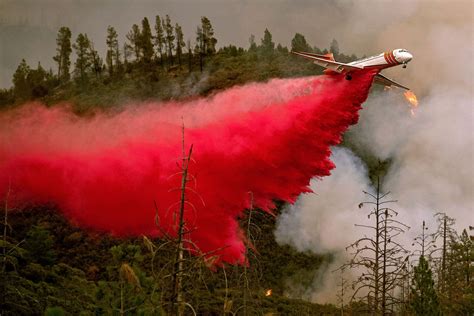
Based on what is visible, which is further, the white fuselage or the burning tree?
the white fuselage

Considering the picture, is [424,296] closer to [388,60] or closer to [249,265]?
[388,60]

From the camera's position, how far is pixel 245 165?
3462 cm

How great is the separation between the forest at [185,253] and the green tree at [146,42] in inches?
7.3

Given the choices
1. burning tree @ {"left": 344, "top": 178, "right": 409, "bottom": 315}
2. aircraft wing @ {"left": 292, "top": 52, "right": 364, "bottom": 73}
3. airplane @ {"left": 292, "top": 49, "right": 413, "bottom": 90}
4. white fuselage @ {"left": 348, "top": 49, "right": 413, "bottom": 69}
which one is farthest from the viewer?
aircraft wing @ {"left": 292, "top": 52, "right": 364, "bottom": 73}

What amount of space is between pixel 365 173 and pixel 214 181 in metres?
61.3

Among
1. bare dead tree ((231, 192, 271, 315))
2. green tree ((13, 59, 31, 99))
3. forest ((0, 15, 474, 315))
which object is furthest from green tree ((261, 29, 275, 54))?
bare dead tree ((231, 192, 271, 315))

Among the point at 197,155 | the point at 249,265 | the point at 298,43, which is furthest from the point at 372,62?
the point at 298,43

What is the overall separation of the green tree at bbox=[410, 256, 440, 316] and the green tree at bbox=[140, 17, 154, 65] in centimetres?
7826

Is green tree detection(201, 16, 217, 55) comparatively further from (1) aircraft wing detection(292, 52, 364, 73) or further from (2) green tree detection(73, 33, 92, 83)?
(1) aircraft wing detection(292, 52, 364, 73)

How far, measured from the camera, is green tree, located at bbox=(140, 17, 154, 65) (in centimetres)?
9981

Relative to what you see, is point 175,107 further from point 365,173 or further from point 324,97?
point 365,173

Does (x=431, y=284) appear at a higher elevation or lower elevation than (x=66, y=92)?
lower

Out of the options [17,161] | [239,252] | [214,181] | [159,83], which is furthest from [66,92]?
[239,252]

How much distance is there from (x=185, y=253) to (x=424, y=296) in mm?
16501
